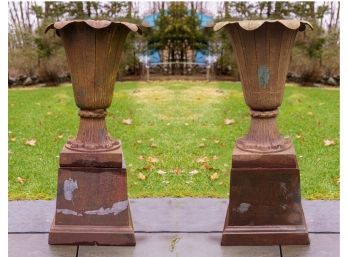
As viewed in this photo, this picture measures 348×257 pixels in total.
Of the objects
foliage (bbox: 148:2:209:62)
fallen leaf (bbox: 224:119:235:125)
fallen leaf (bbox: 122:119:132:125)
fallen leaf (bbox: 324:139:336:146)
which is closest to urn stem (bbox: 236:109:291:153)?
fallen leaf (bbox: 324:139:336:146)

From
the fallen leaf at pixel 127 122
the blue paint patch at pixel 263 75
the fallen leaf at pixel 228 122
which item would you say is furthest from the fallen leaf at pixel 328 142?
the blue paint patch at pixel 263 75

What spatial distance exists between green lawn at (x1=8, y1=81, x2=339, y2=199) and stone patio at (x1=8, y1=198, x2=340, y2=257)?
12.4 inches

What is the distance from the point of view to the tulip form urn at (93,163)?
3.61 meters

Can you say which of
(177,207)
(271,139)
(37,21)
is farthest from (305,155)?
(37,21)

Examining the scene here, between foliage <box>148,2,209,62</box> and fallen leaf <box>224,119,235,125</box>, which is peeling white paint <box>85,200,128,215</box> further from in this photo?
fallen leaf <box>224,119,235,125</box>

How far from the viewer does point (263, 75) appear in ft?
12.0

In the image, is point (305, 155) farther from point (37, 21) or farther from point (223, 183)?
point (37, 21)

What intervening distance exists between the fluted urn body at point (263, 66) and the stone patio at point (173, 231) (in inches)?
28.5

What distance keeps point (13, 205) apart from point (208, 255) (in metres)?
1.88

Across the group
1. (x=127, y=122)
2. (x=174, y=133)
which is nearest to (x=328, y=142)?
(x=174, y=133)

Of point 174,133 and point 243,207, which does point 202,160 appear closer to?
point 174,133

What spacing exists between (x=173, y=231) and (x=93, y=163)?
33.1 inches

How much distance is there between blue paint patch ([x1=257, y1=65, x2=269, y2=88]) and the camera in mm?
3637

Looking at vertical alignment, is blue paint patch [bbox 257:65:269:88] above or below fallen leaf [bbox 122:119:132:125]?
above
